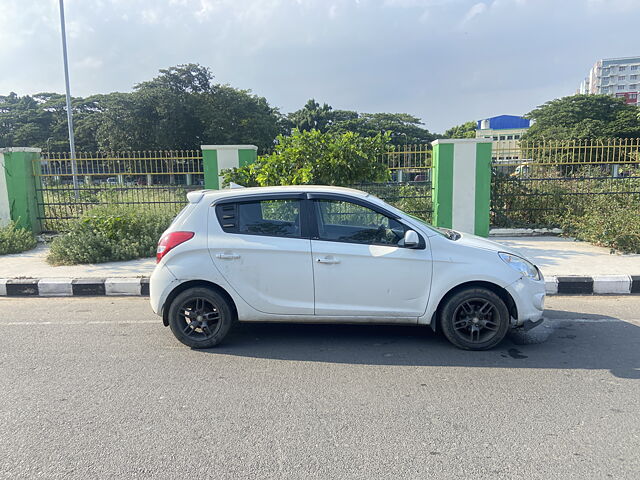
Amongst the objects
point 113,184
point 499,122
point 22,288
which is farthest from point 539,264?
point 499,122

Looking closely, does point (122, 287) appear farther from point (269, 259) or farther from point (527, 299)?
point (527, 299)

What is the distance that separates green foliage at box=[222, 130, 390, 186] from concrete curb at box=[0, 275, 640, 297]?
113 inches

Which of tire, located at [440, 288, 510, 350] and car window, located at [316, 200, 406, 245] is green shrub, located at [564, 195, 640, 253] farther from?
car window, located at [316, 200, 406, 245]

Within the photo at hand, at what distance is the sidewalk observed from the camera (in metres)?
6.64

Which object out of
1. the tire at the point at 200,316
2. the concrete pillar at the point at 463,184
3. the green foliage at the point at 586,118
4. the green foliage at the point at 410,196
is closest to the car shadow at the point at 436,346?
the tire at the point at 200,316

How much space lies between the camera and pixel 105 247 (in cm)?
843

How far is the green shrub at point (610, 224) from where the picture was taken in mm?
8453

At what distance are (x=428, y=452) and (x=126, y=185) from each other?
933 centimetres

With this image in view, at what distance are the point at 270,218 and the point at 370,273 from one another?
1087 millimetres

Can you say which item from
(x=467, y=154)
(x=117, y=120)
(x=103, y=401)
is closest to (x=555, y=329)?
(x=103, y=401)

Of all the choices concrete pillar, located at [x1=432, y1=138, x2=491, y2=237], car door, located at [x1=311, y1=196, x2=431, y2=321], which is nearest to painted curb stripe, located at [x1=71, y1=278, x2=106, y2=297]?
car door, located at [x1=311, y1=196, x2=431, y2=321]

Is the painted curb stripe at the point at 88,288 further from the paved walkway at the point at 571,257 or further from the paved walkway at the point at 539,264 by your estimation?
the paved walkway at the point at 571,257

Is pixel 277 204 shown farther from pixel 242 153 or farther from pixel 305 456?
pixel 242 153

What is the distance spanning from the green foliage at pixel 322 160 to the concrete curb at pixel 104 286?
2877mm
